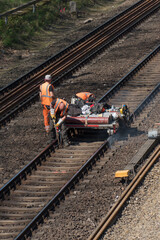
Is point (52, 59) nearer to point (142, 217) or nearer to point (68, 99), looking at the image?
point (68, 99)

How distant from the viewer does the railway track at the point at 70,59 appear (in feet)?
59.4

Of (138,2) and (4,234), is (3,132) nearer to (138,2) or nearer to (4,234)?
(4,234)

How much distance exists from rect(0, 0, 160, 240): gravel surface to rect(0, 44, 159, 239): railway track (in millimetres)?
348

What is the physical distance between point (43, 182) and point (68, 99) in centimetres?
595

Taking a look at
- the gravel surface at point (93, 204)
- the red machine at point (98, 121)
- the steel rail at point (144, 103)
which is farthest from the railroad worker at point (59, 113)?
the steel rail at point (144, 103)

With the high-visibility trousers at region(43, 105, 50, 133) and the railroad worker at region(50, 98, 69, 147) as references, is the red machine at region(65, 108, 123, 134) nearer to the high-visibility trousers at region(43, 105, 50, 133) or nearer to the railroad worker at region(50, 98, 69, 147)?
the railroad worker at region(50, 98, 69, 147)

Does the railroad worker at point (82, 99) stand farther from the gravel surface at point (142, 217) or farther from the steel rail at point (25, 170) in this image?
the gravel surface at point (142, 217)

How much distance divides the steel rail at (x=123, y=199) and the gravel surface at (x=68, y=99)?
0.23 meters

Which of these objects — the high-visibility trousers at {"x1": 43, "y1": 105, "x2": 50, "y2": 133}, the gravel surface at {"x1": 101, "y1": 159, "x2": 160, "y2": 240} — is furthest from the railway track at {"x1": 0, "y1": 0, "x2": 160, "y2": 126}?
the gravel surface at {"x1": 101, "y1": 159, "x2": 160, "y2": 240}

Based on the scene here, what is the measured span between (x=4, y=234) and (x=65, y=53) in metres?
14.0

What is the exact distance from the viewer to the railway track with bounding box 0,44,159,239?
10.7 m

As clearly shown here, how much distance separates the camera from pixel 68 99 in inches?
694

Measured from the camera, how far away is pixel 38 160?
13.1 metres

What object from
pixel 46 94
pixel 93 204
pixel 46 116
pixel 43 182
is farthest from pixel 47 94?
pixel 93 204
